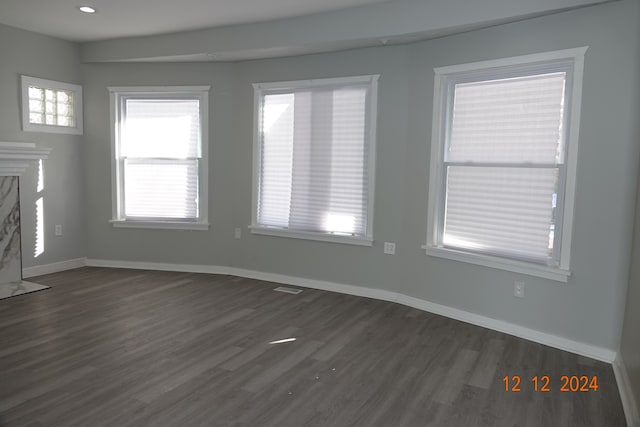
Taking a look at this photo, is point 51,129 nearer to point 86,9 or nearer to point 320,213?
point 86,9

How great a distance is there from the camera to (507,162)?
Result: 12.1 feet

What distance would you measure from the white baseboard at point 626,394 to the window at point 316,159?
2.31 meters

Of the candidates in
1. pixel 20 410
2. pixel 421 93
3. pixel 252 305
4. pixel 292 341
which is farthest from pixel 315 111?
pixel 20 410

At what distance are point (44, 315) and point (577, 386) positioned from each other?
13.5 feet

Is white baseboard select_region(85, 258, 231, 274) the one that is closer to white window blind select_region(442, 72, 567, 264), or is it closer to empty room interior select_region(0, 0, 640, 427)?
empty room interior select_region(0, 0, 640, 427)

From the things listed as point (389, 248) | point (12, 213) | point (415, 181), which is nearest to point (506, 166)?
point (415, 181)

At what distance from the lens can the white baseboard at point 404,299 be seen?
333cm

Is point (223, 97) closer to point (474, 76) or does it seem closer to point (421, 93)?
point (421, 93)

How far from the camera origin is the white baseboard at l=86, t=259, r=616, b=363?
3.33 metres

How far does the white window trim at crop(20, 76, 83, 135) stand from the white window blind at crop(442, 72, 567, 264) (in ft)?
14.4
